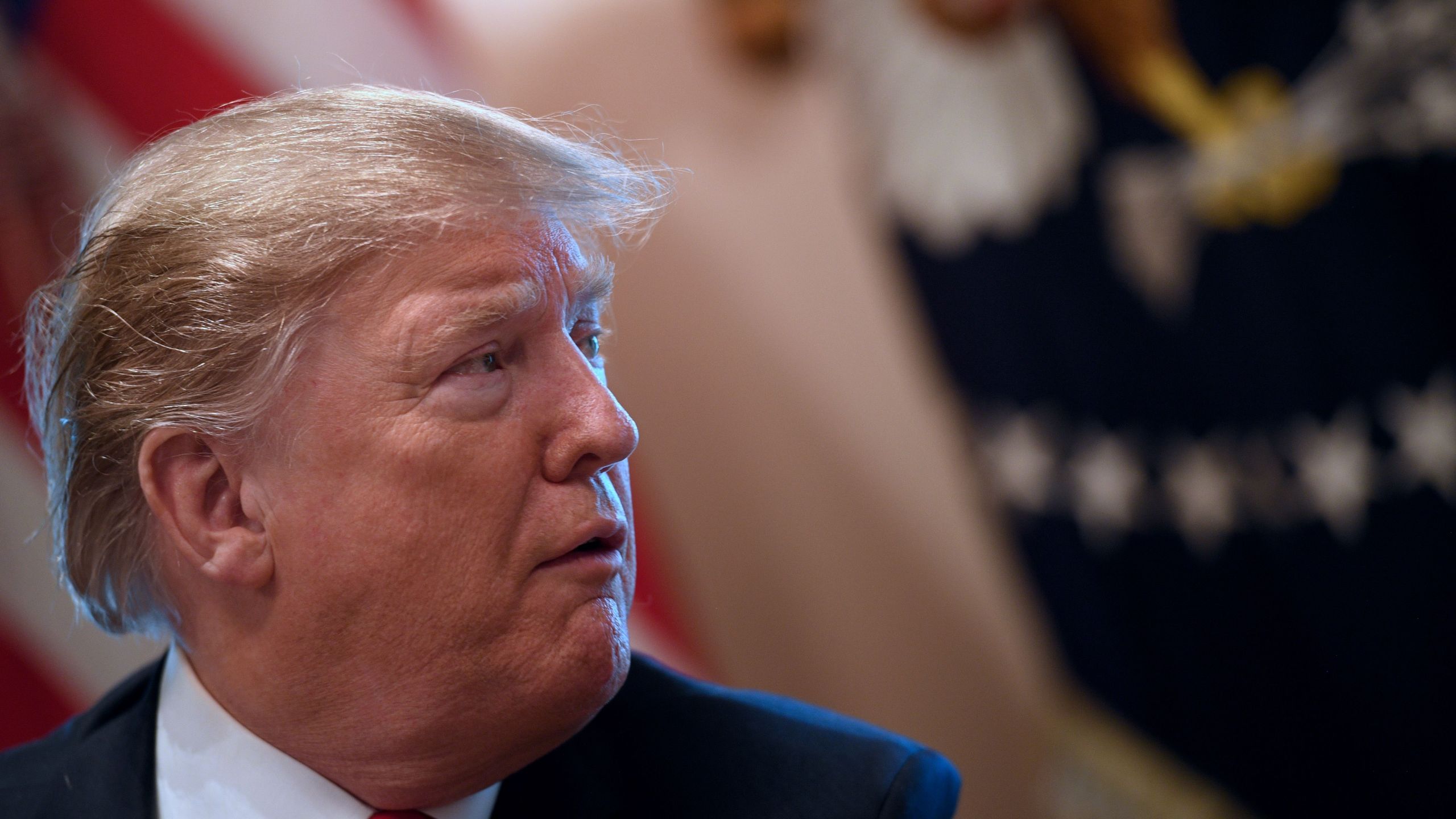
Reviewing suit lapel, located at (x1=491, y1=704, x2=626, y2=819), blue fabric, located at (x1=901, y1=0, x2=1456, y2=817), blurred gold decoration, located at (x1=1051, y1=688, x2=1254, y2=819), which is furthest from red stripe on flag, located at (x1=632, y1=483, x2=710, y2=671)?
suit lapel, located at (x1=491, y1=704, x2=626, y2=819)

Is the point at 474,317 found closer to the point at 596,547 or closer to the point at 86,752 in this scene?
the point at 596,547

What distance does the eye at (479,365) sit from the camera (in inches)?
30.0

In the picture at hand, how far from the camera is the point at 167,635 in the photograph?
94 cm

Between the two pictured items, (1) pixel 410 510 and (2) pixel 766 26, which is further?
(2) pixel 766 26

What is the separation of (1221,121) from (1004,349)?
0.56 meters

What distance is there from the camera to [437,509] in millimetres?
741

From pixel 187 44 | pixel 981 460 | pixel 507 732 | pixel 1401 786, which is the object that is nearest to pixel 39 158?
pixel 187 44

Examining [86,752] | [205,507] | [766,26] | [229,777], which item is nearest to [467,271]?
[205,507]

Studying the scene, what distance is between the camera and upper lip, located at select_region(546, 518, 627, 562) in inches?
30.1

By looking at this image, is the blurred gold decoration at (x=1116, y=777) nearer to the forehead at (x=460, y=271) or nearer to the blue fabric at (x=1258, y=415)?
the blue fabric at (x=1258, y=415)

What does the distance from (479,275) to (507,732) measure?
0.31 m

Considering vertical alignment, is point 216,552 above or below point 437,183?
below

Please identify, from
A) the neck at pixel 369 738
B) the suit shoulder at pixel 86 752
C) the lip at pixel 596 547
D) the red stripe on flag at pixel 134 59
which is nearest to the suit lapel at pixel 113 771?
the suit shoulder at pixel 86 752

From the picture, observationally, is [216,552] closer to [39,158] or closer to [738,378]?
[39,158]
